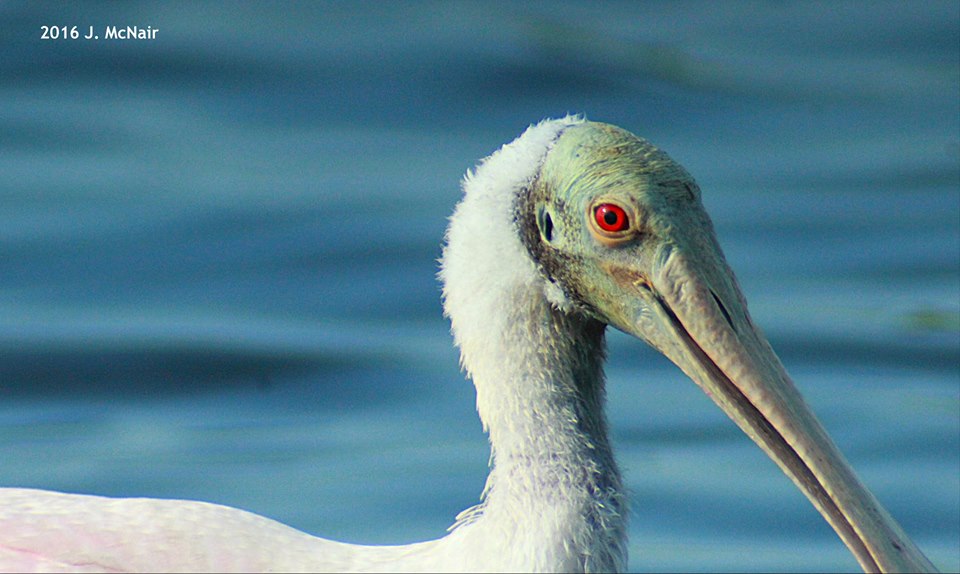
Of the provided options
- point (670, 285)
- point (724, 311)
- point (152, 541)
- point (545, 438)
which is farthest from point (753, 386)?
point (152, 541)

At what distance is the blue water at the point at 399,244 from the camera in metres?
8.53

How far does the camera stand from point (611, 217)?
204 inches

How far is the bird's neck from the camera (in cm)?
521

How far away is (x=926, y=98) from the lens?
1317cm

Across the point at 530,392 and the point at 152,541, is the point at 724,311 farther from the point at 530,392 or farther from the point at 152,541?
the point at 152,541

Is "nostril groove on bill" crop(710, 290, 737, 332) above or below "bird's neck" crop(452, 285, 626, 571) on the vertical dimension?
above

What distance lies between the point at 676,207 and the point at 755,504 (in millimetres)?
3413

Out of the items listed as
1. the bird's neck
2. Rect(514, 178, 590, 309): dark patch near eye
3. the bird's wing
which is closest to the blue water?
the bird's wing

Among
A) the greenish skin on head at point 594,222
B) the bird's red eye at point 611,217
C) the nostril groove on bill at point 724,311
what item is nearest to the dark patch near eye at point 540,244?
the greenish skin on head at point 594,222

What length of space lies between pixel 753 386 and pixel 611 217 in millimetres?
584

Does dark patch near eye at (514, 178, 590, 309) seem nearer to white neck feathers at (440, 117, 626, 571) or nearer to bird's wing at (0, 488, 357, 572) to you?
white neck feathers at (440, 117, 626, 571)

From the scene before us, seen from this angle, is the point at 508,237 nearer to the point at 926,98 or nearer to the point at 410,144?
the point at 410,144

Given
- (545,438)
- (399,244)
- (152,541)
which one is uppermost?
(399,244)

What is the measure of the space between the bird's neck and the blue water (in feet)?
8.35
